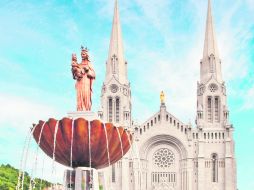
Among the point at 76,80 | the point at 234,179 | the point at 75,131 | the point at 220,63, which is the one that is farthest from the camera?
the point at 220,63

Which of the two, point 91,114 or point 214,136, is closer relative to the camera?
point 91,114

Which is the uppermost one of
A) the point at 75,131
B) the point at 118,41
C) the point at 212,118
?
the point at 118,41

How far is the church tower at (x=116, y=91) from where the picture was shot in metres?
63.8

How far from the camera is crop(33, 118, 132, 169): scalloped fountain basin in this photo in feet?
51.5

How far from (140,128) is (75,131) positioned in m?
48.7

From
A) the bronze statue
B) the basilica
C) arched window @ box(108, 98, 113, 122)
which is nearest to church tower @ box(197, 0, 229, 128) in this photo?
the basilica

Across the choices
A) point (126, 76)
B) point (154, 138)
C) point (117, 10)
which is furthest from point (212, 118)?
point (117, 10)

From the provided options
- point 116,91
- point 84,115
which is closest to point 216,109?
point 116,91

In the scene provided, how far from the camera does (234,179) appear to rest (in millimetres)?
61281

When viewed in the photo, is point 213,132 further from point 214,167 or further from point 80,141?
point 80,141

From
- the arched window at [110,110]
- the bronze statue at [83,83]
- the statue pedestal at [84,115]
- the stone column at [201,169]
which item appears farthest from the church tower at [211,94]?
the statue pedestal at [84,115]

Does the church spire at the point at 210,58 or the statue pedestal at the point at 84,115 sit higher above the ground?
the church spire at the point at 210,58

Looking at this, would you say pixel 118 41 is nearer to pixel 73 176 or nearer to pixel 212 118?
pixel 212 118

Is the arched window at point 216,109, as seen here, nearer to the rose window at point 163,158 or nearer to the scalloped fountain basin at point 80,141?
the rose window at point 163,158
